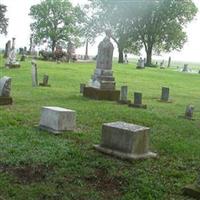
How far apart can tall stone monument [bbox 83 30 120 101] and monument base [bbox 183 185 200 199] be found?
10.8 meters

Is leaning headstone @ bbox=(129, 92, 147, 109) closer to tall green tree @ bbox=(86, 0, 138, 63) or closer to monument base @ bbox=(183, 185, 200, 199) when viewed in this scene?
monument base @ bbox=(183, 185, 200, 199)

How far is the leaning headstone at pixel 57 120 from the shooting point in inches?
412

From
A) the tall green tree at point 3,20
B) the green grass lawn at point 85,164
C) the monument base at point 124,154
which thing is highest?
the tall green tree at point 3,20

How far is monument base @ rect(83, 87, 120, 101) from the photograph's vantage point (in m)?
18.0

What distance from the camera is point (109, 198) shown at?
22.6 feet

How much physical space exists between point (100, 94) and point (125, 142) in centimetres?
923

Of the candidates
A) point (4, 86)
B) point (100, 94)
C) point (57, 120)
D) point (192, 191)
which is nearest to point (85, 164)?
point (192, 191)

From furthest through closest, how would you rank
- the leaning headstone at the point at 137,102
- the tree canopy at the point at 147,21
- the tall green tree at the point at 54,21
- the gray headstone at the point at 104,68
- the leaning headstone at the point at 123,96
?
the tall green tree at the point at 54,21, the tree canopy at the point at 147,21, the gray headstone at the point at 104,68, the leaning headstone at the point at 123,96, the leaning headstone at the point at 137,102

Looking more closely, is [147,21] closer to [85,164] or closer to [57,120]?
[57,120]

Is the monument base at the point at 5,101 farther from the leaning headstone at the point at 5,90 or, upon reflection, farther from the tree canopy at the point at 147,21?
the tree canopy at the point at 147,21

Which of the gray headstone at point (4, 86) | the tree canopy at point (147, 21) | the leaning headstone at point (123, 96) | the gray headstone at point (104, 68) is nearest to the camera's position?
the gray headstone at point (4, 86)

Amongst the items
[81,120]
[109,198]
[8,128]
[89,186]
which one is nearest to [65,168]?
[89,186]

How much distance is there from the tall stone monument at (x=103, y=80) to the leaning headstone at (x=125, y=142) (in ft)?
29.0

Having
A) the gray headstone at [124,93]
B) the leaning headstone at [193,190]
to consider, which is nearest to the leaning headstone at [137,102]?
the gray headstone at [124,93]
